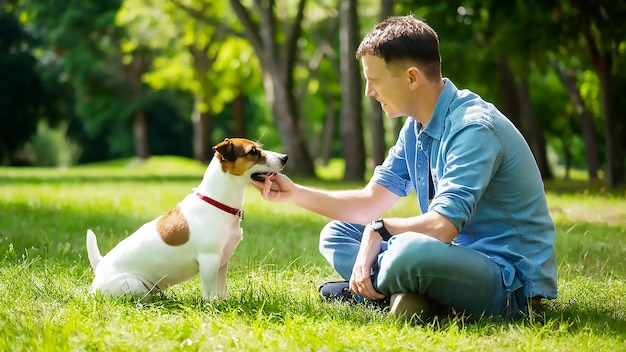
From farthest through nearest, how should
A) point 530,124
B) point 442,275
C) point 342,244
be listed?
point 530,124, point 342,244, point 442,275

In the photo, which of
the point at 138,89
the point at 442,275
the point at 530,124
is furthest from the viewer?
the point at 138,89

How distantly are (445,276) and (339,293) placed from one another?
887 mm

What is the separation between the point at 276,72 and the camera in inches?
778

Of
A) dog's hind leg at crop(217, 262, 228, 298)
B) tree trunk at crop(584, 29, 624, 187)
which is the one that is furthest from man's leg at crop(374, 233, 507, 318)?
tree trunk at crop(584, 29, 624, 187)

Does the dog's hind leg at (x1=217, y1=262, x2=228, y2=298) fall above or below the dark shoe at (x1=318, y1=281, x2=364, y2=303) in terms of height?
above

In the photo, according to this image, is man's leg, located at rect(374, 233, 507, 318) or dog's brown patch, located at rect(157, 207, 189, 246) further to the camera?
dog's brown patch, located at rect(157, 207, 189, 246)

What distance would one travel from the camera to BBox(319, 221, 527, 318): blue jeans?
12.1 ft

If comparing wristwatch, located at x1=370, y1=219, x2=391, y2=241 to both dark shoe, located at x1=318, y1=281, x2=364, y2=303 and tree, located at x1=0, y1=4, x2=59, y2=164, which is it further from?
tree, located at x1=0, y1=4, x2=59, y2=164

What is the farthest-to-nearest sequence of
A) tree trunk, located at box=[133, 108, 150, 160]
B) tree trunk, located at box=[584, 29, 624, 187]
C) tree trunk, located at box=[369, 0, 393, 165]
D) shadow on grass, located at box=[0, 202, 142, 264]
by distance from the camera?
tree trunk, located at box=[133, 108, 150, 160] < tree trunk, located at box=[369, 0, 393, 165] < tree trunk, located at box=[584, 29, 624, 187] < shadow on grass, located at box=[0, 202, 142, 264]

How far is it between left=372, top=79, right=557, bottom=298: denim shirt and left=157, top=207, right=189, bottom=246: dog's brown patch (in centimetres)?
136

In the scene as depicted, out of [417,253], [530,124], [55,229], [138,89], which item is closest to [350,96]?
[530,124]

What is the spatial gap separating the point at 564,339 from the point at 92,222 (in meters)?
5.90

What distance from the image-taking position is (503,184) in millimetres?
3893

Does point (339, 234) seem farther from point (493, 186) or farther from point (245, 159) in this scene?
point (493, 186)
